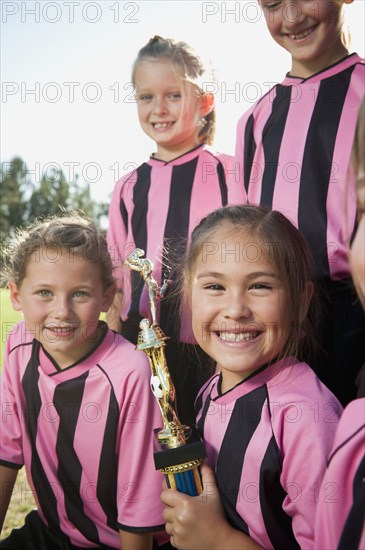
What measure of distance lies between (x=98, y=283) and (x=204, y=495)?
806 mm

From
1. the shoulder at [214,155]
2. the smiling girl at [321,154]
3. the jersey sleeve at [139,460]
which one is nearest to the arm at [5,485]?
the jersey sleeve at [139,460]

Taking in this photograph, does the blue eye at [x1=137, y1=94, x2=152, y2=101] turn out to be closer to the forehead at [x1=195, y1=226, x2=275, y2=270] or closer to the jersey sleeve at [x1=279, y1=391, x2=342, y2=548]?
the forehead at [x1=195, y1=226, x2=275, y2=270]

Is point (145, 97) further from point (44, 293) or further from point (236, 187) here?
point (44, 293)

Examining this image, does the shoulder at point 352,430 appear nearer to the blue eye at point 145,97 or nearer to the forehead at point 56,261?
the forehead at point 56,261

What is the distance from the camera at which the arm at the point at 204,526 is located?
5.14ft

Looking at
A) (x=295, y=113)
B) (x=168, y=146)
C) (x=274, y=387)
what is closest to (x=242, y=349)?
(x=274, y=387)

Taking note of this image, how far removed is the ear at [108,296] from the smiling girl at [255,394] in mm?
362

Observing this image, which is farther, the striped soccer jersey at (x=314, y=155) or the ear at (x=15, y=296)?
the ear at (x=15, y=296)

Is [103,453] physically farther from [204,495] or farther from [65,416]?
[204,495]

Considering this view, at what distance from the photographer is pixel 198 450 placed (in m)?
1.62

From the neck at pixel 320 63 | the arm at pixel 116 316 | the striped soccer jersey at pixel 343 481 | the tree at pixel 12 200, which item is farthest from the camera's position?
the tree at pixel 12 200

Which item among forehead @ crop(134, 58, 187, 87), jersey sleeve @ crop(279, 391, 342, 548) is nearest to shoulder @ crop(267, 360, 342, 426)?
jersey sleeve @ crop(279, 391, 342, 548)

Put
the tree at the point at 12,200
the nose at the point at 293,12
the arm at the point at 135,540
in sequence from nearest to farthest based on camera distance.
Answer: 1. the arm at the point at 135,540
2. the nose at the point at 293,12
3. the tree at the point at 12,200

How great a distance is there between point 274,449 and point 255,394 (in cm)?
19
